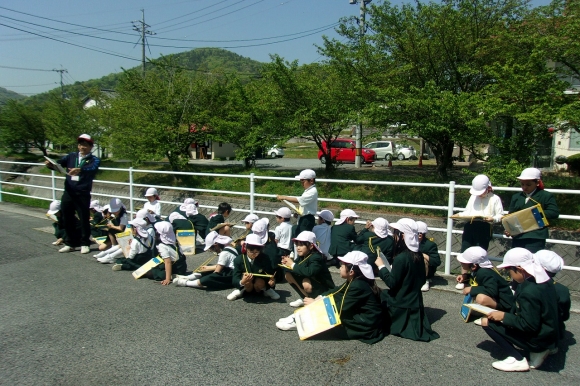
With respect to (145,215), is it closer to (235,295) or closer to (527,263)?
(235,295)

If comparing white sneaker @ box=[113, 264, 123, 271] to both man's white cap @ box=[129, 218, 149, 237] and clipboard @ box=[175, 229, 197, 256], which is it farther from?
clipboard @ box=[175, 229, 197, 256]

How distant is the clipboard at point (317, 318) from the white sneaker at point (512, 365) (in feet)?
4.78

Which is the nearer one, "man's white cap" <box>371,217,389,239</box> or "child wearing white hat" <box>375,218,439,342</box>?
"child wearing white hat" <box>375,218,439,342</box>

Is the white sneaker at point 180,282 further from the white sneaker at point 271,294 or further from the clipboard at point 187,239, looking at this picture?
the clipboard at point 187,239

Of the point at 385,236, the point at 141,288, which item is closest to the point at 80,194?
the point at 141,288

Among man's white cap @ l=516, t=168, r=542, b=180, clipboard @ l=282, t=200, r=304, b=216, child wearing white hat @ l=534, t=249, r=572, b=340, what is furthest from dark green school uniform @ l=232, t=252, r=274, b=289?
man's white cap @ l=516, t=168, r=542, b=180

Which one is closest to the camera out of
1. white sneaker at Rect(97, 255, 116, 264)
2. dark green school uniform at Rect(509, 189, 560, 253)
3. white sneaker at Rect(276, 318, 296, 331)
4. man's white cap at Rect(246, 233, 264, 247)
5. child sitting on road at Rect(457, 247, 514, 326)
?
child sitting on road at Rect(457, 247, 514, 326)

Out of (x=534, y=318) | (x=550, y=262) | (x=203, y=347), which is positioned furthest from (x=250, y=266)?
(x=550, y=262)

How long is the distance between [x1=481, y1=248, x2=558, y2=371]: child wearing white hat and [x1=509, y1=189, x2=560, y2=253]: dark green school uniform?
1391 mm

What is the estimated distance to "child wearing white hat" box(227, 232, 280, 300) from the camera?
17.1 feet

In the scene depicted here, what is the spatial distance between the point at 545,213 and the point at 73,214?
7.47m

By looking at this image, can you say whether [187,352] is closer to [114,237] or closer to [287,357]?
[287,357]

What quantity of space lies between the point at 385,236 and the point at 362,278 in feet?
5.65

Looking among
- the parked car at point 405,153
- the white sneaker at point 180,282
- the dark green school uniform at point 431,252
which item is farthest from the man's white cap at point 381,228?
the parked car at point 405,153
